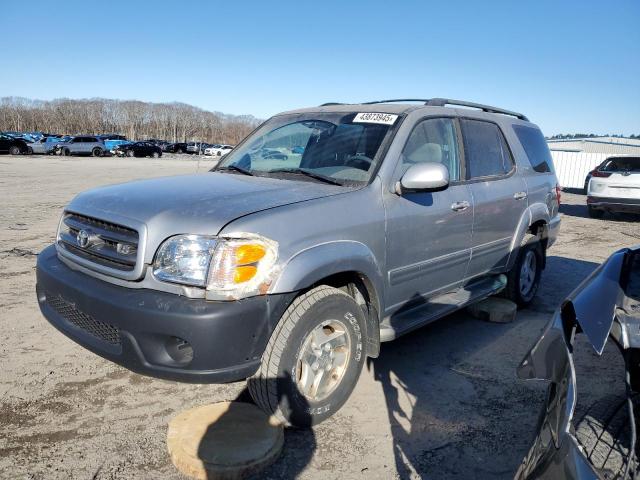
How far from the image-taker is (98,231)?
291 centimetres

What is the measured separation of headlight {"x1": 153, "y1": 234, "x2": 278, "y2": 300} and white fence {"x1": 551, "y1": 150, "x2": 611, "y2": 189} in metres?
24.9

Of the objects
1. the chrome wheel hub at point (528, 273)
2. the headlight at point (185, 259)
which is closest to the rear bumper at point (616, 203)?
the chrome wheel hub at point (528, 273)

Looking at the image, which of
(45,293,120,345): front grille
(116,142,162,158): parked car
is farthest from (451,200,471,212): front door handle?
(116,142,162,158): parked car

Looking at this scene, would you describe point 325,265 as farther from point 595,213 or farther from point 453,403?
point 595,213

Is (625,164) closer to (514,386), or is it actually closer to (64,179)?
(514,386)

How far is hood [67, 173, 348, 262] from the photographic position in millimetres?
2604

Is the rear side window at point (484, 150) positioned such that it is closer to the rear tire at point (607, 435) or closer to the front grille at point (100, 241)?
the rear tire at point (607, 435)

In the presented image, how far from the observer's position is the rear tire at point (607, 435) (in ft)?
5.27

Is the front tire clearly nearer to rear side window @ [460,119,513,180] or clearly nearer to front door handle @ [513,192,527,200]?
rear side window @ [460,119,513,180]

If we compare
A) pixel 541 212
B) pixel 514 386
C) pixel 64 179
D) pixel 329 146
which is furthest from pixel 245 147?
pixel 64 179

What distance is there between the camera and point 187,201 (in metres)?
2.84

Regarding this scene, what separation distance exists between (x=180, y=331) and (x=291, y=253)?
685mm

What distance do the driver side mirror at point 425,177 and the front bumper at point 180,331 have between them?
1203 millimetres

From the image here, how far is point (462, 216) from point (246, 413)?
2224 mm
